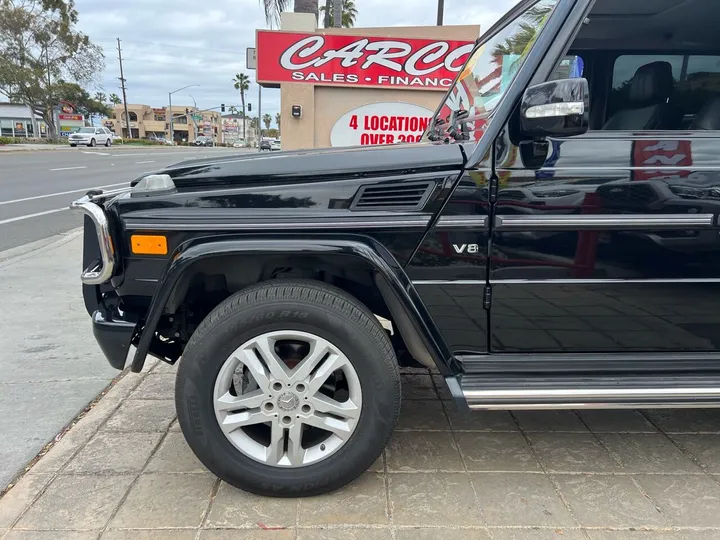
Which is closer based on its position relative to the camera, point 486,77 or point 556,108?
point 556,108

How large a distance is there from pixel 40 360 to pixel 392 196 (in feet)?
9.78

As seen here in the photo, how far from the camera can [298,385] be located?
2262 mm

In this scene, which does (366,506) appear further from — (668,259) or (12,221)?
(12,221)

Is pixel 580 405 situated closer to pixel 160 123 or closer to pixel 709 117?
pixel 709 117

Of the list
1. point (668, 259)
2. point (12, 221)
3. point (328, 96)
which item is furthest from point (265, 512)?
point (12, 221)

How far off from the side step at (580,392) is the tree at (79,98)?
54.9 meters

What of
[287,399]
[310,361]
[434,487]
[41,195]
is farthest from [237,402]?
[41,195]

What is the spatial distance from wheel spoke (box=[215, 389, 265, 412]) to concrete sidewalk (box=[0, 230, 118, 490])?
1119 millimetres

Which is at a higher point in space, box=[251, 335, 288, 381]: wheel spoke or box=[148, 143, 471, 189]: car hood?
box=[148, 143, 471, 189]: car hood

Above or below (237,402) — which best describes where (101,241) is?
above

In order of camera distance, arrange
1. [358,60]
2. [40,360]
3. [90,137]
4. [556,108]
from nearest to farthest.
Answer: [556,108] < [40,360] < [358,60] < [90,137]

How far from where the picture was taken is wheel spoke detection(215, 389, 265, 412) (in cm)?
226

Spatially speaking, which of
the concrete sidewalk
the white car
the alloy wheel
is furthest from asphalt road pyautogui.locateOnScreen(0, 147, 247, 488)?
the white car

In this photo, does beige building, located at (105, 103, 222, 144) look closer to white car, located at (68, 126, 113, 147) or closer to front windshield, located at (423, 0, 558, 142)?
white car, located at (68, 126, 113, 147)
